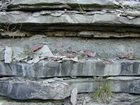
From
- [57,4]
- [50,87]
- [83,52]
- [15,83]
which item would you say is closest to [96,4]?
[57,4]

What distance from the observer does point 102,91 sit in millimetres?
2221

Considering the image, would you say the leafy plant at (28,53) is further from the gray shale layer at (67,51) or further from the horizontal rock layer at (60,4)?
the horizontal rock layer at (60,4)

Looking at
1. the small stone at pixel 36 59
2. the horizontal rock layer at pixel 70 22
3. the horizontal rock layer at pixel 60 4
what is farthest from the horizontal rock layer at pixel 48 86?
the horizontal rock layer at pixel 60 4

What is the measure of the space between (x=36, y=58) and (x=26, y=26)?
51cm

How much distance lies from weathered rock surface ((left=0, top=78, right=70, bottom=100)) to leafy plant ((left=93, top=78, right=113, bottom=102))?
42 centimetres

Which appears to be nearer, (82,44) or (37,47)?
(37,47)

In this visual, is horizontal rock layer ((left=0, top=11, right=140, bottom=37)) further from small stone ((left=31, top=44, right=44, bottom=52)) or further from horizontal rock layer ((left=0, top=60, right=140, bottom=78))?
horizontal rock layer ((left=0, top=60, right=140, bottom=78))

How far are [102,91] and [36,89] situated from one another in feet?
3.04

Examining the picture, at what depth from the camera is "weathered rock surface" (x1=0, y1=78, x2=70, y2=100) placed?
209 centimetres

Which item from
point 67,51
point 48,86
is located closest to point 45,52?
point 67,51

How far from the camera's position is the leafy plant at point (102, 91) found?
7.24 ft

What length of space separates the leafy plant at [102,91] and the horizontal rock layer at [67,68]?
0.11m

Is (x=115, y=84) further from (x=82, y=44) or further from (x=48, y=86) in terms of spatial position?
(x=48, y=86)

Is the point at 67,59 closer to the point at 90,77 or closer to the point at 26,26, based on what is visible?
the point at 90,77
